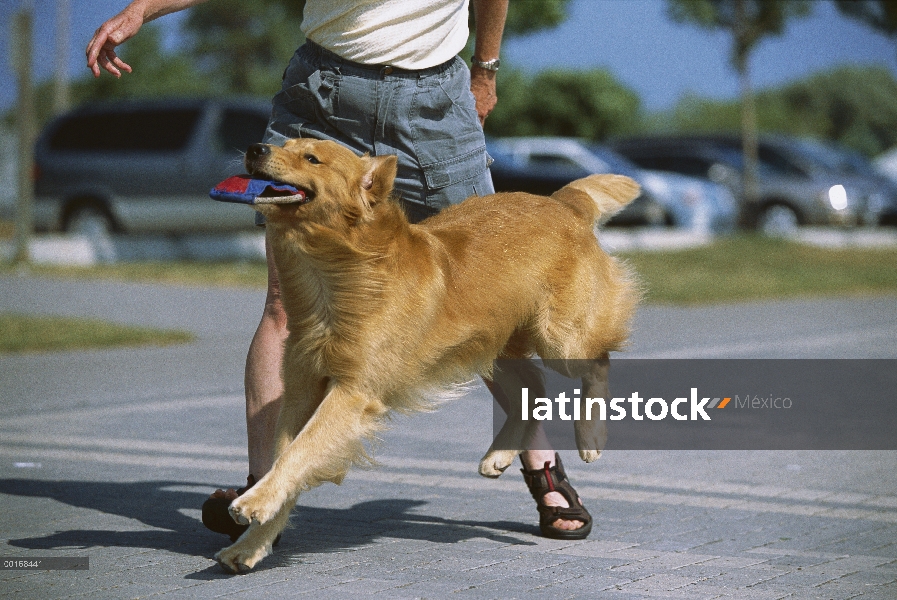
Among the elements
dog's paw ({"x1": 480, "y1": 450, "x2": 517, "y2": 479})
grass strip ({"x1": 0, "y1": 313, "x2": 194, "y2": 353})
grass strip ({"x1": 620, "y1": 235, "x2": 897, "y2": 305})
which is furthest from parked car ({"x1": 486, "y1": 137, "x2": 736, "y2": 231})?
dog's paw ({"x1": 480, "y1": 450, "x2": 517, "y2": 479})

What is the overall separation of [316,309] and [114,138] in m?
12.6

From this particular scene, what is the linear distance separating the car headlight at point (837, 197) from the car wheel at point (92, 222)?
12884 millimetres

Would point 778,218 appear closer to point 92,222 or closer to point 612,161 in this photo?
point 612,161

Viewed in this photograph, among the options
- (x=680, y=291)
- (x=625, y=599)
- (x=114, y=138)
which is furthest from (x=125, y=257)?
(x=625, y=599)

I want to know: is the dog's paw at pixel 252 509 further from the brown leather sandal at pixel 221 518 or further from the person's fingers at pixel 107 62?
the person's fingers at pixel 107 62

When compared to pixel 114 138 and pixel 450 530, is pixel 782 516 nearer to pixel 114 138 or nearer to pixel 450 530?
pixel 450 530

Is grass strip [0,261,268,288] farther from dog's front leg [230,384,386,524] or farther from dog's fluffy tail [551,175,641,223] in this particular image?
dog's front leg [230,384,386,524]

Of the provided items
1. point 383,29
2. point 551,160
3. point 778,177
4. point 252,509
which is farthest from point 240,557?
point 778,177

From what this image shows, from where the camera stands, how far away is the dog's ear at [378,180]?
3680 mm

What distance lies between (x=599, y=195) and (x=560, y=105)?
3387 centimetres

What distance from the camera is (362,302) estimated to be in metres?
3.66

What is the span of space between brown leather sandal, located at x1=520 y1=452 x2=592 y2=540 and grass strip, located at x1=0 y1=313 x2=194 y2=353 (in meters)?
5.03

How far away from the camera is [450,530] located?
4.32 m

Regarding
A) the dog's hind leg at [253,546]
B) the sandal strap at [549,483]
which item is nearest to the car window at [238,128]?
the sandal strap at [549,483]
